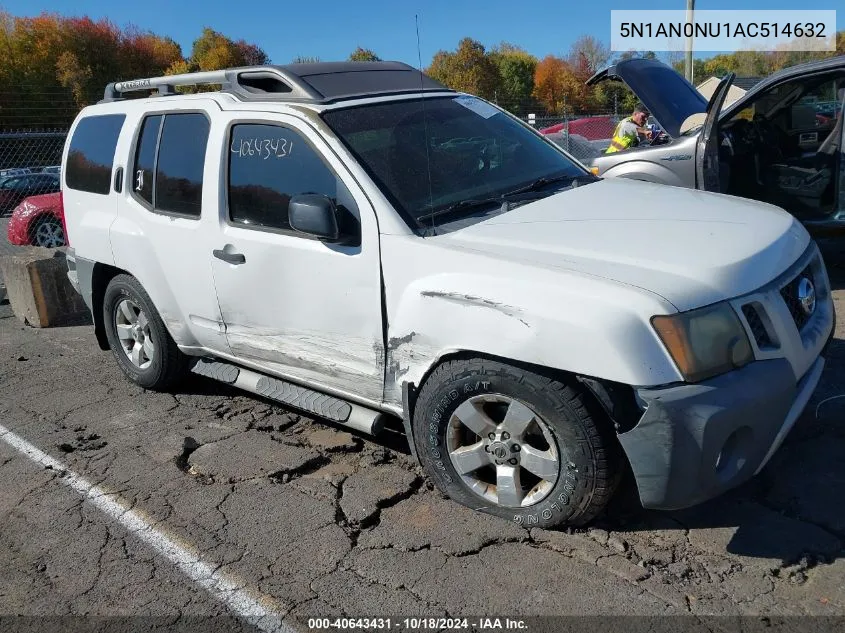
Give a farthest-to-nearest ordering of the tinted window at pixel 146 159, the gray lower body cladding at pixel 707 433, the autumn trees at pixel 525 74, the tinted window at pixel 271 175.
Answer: the autumn trees at pixel 525 74, the tinted window at pixel 146 159, the tinted window at pixel 271 175, the gray lower body cladding at pixel 707 433

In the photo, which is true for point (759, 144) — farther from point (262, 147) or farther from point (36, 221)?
point (36, 221)

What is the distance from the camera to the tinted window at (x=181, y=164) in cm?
441

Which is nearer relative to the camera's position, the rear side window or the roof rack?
the roof rack

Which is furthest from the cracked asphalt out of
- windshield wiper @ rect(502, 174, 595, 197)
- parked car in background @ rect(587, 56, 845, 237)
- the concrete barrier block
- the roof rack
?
the concrete barrier block

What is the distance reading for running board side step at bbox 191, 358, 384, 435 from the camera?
3832mm

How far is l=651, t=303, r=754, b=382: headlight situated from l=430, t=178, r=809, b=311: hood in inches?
2.1

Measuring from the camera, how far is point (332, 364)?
3.81 m

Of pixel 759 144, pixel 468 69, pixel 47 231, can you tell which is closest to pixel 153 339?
pixel 759 144

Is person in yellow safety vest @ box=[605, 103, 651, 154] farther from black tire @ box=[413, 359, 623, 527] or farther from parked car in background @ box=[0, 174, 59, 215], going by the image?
parked car in background @ box=[0, 174, 59, 215]

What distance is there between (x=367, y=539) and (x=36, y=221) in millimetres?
9670

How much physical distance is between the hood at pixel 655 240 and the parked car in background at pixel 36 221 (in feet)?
31.3

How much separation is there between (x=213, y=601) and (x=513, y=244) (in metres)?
1.83

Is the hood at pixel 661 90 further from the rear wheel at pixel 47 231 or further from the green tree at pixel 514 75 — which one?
the green tree at pixel 514 75

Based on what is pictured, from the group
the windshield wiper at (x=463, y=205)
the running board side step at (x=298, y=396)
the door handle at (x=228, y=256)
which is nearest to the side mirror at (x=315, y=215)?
the windshield wiper at (x=463, y=205)
